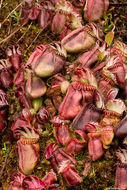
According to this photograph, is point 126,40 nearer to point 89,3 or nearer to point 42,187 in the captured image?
point 89,3

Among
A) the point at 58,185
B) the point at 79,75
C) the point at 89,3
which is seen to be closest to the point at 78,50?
the point at 79,75

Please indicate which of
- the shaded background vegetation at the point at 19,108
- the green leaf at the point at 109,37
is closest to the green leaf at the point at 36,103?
the shaded background vegetation at the point at 19,108

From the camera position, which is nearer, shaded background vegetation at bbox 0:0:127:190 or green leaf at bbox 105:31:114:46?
shaded background vegetation at bbox 0:0:127:190

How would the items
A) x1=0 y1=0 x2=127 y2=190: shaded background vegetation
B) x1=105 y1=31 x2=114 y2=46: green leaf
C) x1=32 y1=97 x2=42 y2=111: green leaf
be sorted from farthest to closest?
x1=105 y1=31 x2=114 y2=46: green leaf → x1=32 y1=97 x2=42 y2=111: green leaf → x1=0 y1=0 x2=127 y2=190: shaded background vegetation

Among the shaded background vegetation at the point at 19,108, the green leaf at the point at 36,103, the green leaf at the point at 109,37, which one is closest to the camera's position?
the shaded background vegetation at the point at 19,108

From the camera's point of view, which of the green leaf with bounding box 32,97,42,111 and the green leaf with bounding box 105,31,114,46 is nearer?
the green leaf with bounding box 32,97,42,111

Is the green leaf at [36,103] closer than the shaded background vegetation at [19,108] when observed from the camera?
No

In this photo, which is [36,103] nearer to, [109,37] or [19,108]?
[19,108]

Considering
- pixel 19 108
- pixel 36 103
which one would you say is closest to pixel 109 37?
pixel 36 103

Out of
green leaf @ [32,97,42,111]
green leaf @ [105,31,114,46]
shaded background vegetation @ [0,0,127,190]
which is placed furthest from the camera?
green leaf @ [105,31,114,46]

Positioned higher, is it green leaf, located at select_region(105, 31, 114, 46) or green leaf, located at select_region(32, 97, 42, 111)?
green leaf, located at select_region(105, 31, 114, 46)

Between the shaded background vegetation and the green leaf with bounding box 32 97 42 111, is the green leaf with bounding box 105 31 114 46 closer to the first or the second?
the shaded background vegetation

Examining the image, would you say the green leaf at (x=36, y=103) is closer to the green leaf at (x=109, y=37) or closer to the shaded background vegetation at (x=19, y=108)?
the shaded background vegetation at (x=19, y=108)

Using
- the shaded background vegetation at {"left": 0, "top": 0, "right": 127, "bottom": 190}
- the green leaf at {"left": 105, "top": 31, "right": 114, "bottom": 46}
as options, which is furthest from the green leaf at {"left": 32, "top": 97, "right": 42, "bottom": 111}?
the green leaf at {"left": 105, "top": 31, "right": 114, "bottom": 46}
